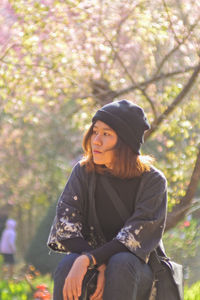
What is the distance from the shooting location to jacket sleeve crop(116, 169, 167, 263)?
3021mm

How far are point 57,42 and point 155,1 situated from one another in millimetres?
1066

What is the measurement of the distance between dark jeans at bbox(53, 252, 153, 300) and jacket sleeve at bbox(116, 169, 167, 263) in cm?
7

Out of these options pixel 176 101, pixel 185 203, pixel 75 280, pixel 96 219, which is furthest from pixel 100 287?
pixel 176 101

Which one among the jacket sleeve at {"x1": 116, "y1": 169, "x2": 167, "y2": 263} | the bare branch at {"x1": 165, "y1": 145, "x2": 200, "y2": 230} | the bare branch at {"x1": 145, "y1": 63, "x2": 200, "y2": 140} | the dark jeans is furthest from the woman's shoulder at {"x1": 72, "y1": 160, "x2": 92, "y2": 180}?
the bare branch at {"x1": 145, "y1": 63, "x2": 200, "y2": 140}

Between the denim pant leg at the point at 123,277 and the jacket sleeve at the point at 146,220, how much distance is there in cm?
7

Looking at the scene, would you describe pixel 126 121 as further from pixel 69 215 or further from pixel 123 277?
pixel 123 277

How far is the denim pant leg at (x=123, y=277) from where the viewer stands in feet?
9.34

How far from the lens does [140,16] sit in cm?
624

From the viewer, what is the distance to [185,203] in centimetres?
Answer: 512

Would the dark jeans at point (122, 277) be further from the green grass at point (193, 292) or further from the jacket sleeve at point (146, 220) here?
the green grass at point (193, 292)

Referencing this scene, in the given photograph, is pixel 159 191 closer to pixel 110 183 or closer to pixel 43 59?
pixel 110 183

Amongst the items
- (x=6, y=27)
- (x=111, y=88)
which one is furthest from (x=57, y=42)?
(x=6, y=27)

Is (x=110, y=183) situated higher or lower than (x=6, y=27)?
higher

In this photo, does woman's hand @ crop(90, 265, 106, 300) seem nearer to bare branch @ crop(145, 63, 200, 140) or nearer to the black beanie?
the black beanie
